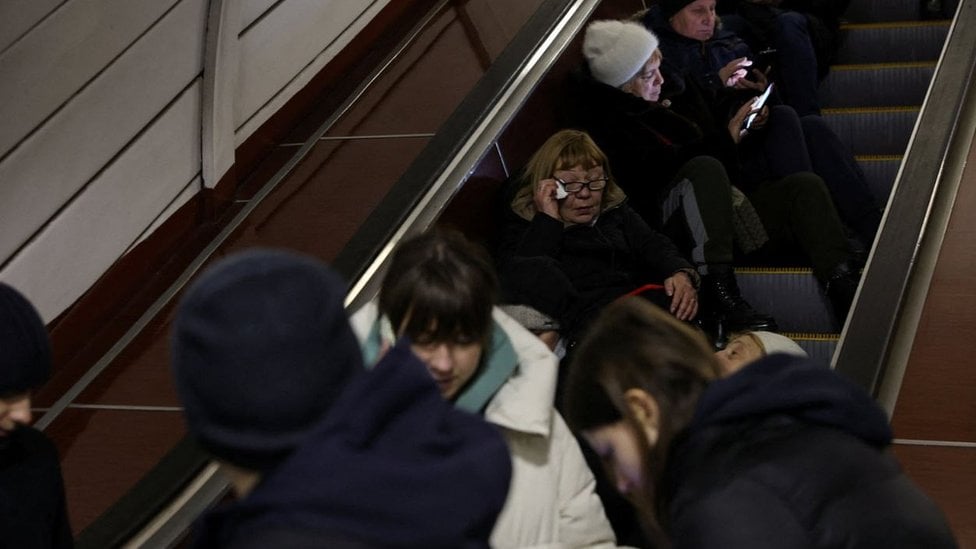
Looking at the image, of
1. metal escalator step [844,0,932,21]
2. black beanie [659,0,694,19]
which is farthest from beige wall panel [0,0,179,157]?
metal escalator step [844,0,932,21]

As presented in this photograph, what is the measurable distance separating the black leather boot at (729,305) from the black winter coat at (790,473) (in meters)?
2.16

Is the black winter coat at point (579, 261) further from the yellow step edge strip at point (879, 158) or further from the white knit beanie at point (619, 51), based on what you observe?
the yellow step edge strip at point (879, 158)

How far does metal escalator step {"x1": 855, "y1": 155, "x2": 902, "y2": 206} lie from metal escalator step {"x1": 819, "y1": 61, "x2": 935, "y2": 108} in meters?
0.64

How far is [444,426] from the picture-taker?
1275 millimetres

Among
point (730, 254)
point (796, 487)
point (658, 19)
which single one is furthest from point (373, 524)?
point (658, 19)

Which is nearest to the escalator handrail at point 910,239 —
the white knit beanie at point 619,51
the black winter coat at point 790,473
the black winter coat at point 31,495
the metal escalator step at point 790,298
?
the metal escalator step at point 790,298

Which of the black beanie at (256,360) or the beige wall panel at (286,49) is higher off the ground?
the black beanie at (256,360)

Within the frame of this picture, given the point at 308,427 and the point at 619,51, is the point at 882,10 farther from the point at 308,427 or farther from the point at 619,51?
the point at 308,427

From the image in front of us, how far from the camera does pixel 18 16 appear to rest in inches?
140

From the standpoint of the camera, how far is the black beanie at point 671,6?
15.8 ft

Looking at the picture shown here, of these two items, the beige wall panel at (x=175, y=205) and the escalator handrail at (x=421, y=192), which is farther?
the beige wall panel at (x=175, y=205)

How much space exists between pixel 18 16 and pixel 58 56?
213 mm

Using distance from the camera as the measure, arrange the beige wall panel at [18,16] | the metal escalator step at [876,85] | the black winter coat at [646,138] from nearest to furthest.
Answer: the beige wall panel at [18,16], the black winter coat at [646,138], the metal escalator step at [876,85]

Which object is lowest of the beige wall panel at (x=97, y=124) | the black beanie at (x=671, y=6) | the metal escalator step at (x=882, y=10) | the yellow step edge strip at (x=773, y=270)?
the metal escalator step at (x=882, y=10)
